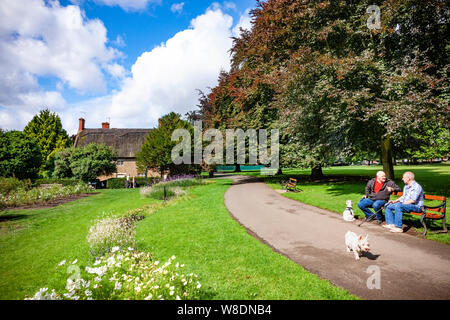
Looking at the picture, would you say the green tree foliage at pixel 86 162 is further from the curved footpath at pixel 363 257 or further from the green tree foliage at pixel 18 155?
the curved footpath at pixel 363 257

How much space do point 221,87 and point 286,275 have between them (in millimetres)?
21039

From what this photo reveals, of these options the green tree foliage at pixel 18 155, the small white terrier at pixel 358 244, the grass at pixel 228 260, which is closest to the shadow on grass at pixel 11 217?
the grass at pixel 228 260

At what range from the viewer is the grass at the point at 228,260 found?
3820 mm

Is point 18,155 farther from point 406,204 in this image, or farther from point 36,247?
point 406,204

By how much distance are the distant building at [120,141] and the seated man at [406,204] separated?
37230 millimetres

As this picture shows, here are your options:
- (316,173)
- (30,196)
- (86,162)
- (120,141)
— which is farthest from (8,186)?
(120,141)

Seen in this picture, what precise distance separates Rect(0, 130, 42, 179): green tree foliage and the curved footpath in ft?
92.4

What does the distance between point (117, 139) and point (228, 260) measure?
43362mm

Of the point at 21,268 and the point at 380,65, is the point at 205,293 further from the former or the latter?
the point at 380,65

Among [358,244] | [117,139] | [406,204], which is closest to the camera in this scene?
[358,244]

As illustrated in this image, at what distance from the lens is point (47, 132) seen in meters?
40.7

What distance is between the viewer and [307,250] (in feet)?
18.7

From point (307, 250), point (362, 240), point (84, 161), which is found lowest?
point (307, 250)
